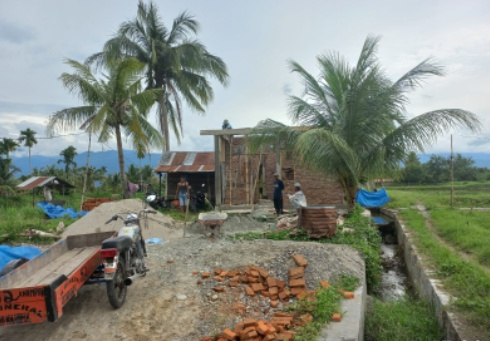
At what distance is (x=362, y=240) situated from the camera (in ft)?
25.2

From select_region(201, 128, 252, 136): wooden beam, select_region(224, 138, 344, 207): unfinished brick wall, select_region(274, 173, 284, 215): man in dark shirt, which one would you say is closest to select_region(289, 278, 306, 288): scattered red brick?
select_region(274, 173, 284, 215): man in dark shirt

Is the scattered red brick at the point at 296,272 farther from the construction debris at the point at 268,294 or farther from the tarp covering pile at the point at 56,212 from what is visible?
the tarp covering pile at the point at 56,212

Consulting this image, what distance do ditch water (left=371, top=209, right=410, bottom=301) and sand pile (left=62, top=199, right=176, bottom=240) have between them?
550 centimetres

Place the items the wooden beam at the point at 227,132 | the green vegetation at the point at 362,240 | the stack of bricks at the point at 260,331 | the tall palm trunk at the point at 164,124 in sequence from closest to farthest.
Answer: the stack of bricks at the point at 260,331, the green vegetation at the point at 362,240, the wooden beam at the point at 227,132, the tall palm trunk at the point at 164,124

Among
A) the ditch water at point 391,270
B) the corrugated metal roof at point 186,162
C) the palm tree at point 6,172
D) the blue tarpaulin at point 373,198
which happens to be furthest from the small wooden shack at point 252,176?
the palm tree at point 6,172

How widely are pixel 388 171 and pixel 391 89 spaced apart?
7.37 feet

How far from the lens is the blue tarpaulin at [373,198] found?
15.9 meters

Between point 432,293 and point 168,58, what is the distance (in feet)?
55.8

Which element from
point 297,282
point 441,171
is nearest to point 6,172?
point 297,282

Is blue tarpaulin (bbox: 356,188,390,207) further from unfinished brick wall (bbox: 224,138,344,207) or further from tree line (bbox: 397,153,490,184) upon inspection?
tree line (bbox: 397,153,490,184)

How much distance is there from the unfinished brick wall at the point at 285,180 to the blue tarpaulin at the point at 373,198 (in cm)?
283

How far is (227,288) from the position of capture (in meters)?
5.04

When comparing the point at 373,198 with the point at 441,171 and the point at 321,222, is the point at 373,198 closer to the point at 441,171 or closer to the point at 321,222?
the point at 321,222

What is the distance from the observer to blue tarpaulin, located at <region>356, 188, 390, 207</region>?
15906 millimetres
